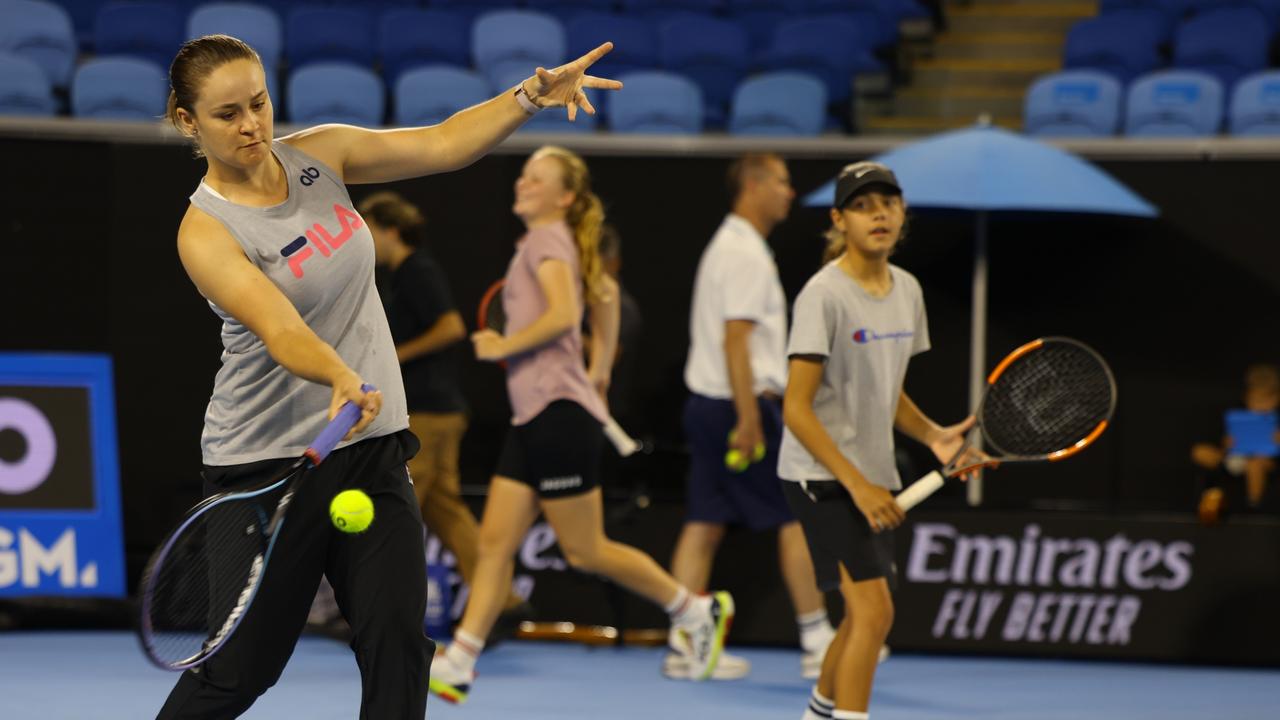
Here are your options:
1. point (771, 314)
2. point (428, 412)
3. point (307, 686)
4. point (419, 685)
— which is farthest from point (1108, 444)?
point (419, 685)

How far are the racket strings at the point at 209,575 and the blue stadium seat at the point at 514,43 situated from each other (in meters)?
8.00

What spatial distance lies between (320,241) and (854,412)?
70.6 inches

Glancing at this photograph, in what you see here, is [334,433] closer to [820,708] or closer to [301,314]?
[301,314]

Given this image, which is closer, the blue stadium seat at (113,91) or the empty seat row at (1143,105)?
the empty seat row at (1143,105)

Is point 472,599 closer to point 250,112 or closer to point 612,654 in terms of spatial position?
point 612,654

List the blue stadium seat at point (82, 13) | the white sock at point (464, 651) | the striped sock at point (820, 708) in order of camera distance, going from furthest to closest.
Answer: the blue stadium seat at point (82, 13), the white sock at point (464, 651), the striped sock at point (820, 708)

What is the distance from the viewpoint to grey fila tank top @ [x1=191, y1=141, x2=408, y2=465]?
320cm

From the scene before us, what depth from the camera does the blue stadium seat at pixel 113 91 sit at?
10.2 m

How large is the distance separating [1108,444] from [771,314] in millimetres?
2456

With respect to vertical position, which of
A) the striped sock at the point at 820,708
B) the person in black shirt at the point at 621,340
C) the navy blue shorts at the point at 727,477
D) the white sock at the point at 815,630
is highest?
the person in black shirt at the point at 621,340

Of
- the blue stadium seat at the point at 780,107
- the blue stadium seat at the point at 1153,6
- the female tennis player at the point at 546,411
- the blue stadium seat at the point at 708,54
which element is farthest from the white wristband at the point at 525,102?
the blue stadium seat at the point at 1153,6

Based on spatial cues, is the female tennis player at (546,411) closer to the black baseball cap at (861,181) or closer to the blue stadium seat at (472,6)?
the black baseball cap at (861,181)

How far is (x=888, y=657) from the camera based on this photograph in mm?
7117

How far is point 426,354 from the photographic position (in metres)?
6.75
